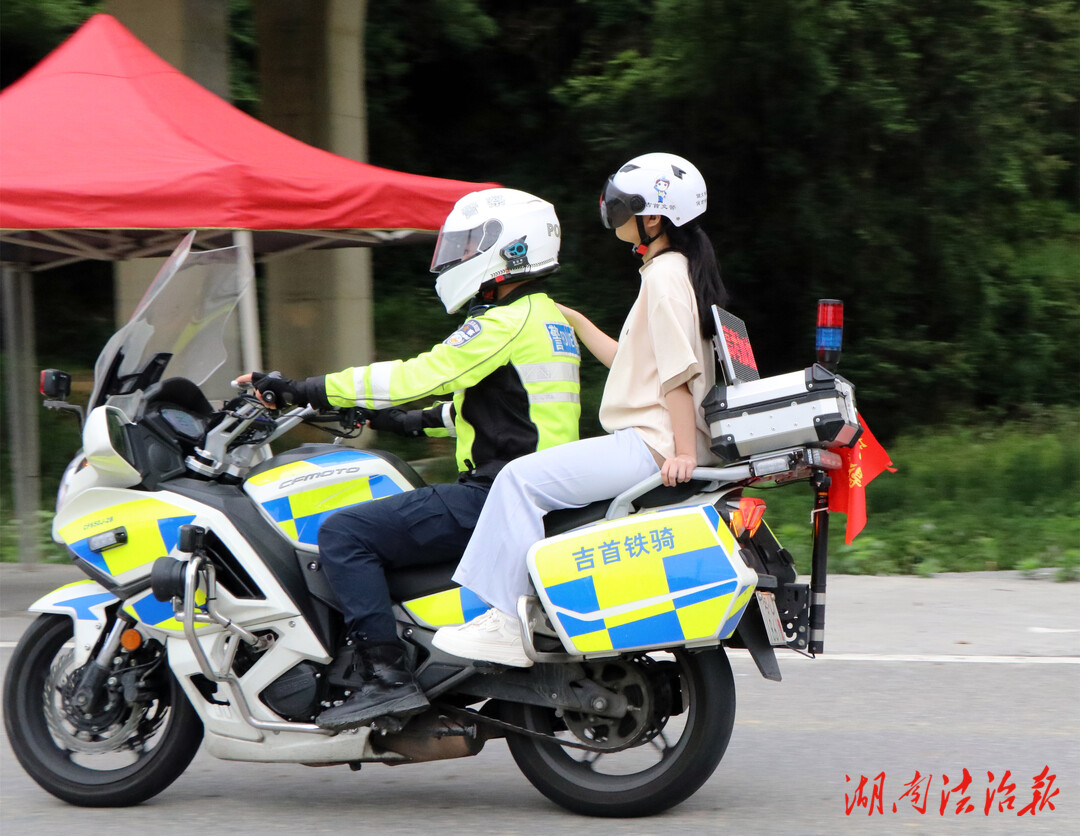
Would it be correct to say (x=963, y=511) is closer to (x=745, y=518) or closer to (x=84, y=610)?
(x=745, y=518)

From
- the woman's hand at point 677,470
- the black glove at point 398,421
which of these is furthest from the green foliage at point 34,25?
the woman's hand at point 677,470

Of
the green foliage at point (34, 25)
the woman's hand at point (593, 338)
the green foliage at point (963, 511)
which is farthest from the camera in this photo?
the green foliage at point (34, 25)

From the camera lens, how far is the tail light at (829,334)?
3943mm

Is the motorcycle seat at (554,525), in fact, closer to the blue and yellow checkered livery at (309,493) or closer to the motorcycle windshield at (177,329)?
the blue and yellow checkered livery at (309,493)

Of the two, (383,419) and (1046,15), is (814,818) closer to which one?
(383,419)

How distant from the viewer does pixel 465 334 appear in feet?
13.5

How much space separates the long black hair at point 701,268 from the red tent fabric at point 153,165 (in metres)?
3.74

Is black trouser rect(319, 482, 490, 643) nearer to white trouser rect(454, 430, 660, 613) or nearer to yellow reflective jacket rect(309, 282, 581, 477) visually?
white trouser rect(454, 430, 660, 613)

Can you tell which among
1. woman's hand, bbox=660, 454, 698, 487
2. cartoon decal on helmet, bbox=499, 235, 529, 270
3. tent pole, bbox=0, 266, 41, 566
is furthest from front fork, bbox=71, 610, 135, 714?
tent pole, bbox=0, 266, 41, 566

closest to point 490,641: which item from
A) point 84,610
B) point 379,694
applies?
point 379,694

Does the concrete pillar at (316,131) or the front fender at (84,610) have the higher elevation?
the concrete pillar at (316,131)

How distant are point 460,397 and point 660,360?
2.14 feet

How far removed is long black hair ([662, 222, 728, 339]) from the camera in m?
4.16

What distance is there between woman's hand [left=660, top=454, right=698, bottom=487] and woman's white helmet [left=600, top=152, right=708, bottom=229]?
0.75 metres
